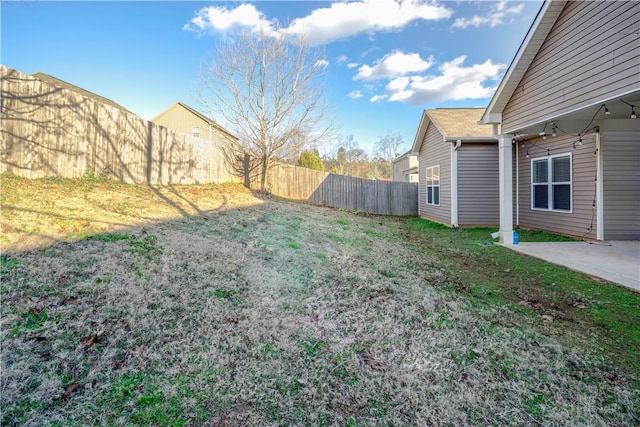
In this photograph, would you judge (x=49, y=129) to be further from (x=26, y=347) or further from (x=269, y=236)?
(x=26, y=347)

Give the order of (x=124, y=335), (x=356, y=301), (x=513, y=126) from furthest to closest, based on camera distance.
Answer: (x=513, y=126) → (x=356, y=301) → (x=124, y=335)

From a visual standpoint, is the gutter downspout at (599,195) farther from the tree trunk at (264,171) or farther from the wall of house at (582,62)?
the tree trunk at (264,171)

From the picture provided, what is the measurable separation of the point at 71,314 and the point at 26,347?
0.38 meters

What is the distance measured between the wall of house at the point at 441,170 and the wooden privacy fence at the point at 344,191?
89 cm

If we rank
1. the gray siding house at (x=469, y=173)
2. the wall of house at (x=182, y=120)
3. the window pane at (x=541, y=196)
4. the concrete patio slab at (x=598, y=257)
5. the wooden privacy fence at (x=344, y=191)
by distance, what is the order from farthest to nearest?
the wall of house at (x=182, y=120)
the wooden privacy fence at (x=344, y=191)
the gray siding house at (x=469, y=173)
the window pane at (x=541, y=196)
the concrete patio slab at (x=598, y=257)

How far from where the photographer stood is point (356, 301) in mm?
3336

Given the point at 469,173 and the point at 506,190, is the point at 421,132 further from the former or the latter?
the point at 506,190

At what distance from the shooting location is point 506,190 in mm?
6602

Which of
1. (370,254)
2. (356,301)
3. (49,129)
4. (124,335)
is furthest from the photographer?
(49,129)

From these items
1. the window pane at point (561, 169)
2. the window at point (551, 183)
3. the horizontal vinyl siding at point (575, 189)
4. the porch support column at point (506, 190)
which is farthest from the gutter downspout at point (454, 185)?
the porch support column at point (506, 190)

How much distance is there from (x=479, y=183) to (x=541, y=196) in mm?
1732

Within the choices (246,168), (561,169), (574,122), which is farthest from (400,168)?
(574,122)

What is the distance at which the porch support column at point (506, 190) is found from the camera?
659cm

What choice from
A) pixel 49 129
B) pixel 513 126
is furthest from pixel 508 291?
pixel 49 129
